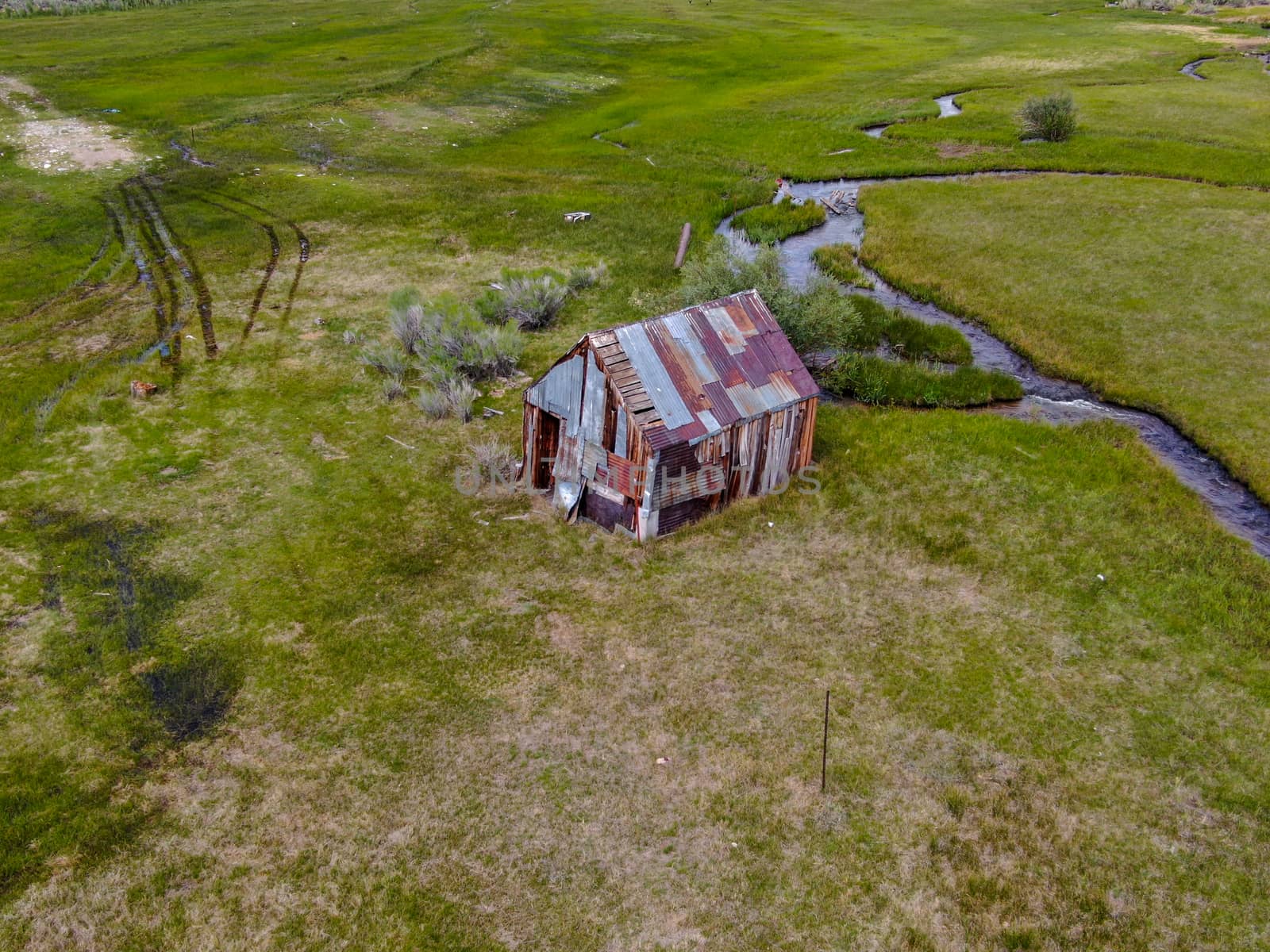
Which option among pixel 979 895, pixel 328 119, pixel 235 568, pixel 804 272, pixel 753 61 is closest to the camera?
pixel 979 895

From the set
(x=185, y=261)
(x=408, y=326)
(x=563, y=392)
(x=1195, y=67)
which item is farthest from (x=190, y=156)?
(x=1195, y=67)

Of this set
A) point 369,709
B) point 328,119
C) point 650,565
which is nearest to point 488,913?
point 369,709

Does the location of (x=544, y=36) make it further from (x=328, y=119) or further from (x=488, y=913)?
(x=488, y=913)

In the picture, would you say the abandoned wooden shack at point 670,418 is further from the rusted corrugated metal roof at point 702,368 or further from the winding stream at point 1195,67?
the winding stream at point 1195,67

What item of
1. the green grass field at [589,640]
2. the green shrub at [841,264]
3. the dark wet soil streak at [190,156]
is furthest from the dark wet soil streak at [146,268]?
the green shrub at [841,264]

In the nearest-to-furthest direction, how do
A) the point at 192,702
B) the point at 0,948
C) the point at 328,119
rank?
1. the point at 0,948
2. the point at 192,702
3. the point at 328,119

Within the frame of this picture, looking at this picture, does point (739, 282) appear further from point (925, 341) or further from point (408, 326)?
point (408, 326)

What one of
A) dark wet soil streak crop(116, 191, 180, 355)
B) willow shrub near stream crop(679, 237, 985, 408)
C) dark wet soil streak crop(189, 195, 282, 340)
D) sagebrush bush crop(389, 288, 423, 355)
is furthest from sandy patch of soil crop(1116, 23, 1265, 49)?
dark wet soil streak crop(116, 191, 180, 355)

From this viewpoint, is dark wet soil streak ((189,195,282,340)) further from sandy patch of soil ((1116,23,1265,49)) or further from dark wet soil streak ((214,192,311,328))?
sandy patch of soil ((1116,23,1265,49))
